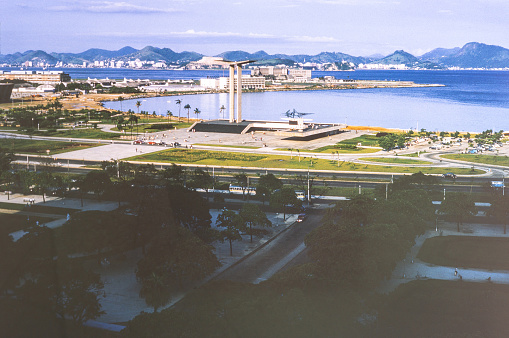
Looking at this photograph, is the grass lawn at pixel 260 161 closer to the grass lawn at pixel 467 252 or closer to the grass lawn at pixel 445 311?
the grass lawn at pixel 467 252

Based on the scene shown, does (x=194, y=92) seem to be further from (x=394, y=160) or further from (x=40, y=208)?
(x=40, y=208)

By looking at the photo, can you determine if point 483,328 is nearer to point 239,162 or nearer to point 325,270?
point 325,270

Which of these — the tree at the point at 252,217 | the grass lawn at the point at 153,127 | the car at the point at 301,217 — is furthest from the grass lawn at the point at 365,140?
the tree at the point at 252,217

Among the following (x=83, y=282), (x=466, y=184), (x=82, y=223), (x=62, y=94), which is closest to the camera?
(x=83, y=282)

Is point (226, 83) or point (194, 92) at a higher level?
point (226, 83)

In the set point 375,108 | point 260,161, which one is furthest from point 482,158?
point 375,108

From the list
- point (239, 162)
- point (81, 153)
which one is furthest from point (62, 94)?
point (239, 162)

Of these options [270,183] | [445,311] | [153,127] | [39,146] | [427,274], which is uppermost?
[153,127]

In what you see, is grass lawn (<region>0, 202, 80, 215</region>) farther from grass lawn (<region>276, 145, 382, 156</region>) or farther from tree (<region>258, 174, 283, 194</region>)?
grass lawn (<region>276, 145, 382, 156</region>)
